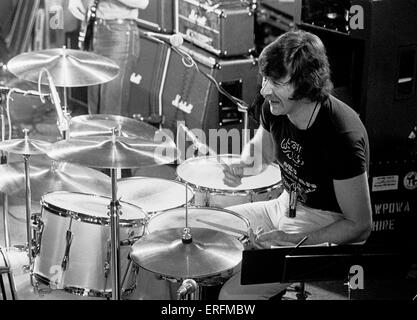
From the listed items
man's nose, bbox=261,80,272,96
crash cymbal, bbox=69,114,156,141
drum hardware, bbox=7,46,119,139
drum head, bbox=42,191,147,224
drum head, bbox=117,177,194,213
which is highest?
man's nose, bbox=261,80,272,96

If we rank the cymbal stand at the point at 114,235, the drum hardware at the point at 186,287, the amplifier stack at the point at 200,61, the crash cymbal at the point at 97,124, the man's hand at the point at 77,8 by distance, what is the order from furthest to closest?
the man's hand at the point at 77,8 < the amplifier stack at the point at 200,61 < the crash cymbal at the point at 97,124 < the cymbal stand at the point at 114,235 < the drum hardware at the point at 186,287

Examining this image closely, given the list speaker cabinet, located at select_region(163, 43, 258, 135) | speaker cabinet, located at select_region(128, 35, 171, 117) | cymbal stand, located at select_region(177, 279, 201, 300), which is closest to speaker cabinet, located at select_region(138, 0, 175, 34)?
speaker cabinet, located at select_region(128, 35, 171, 117)

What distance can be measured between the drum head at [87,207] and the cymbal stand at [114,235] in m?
0.21

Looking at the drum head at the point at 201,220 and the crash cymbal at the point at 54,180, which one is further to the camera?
the crash cymbal at the point at 54,180

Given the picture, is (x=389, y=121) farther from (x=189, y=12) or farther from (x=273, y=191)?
(x=189, y=12)

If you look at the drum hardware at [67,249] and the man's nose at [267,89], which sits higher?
the man's nose at [267,89]

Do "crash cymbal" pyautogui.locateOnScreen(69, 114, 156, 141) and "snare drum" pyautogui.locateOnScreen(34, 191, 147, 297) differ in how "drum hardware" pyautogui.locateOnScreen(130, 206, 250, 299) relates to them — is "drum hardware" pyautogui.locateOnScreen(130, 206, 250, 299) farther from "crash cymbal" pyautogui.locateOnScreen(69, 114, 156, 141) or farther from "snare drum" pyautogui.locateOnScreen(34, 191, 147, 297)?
"crash cymbal" pyautogui.locateOnScreen(69, 114, 156, 141)

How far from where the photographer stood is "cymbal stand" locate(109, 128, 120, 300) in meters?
2.95

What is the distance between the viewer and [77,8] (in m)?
5.59

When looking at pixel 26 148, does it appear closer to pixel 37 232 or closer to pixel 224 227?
pixel 37 232

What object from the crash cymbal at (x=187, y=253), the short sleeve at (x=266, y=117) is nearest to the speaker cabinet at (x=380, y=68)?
the short sleeve at (x=266, y=117)

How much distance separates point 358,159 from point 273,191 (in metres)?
0.77

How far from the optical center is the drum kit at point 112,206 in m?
2.81

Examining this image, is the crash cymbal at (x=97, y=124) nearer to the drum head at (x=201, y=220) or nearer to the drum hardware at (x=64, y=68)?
the drum hardware at (x=64, y=68)
